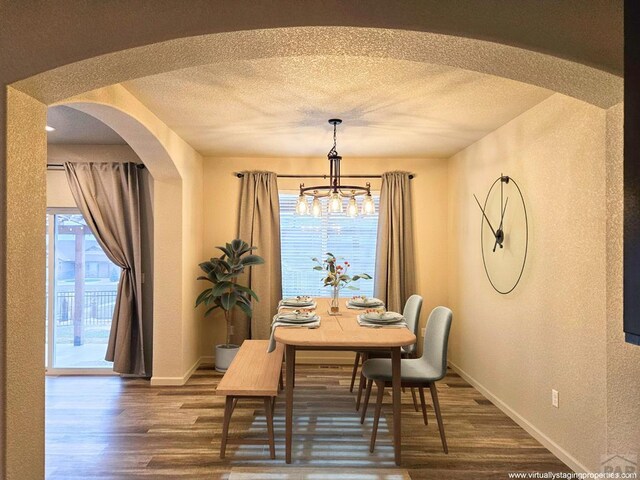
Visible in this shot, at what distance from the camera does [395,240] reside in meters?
4.89

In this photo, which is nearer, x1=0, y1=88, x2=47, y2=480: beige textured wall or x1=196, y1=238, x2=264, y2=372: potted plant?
x1=0, y1=88, x2=47, y2=480: beige textured wall

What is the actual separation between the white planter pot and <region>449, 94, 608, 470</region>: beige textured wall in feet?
8.37

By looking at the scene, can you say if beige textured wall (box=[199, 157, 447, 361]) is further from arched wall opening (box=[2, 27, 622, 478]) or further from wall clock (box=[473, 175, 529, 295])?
arched wall opening (box=[2, 27, 622, 478])

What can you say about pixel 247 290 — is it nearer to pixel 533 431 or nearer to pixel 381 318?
pixel 381 318

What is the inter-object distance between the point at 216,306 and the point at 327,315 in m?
1.66

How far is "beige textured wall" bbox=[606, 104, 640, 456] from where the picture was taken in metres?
1.74

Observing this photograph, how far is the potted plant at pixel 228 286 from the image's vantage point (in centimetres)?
447

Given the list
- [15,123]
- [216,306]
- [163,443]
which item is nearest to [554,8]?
[15,123]

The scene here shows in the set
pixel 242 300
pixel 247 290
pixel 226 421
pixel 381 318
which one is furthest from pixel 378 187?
pixel 226 421

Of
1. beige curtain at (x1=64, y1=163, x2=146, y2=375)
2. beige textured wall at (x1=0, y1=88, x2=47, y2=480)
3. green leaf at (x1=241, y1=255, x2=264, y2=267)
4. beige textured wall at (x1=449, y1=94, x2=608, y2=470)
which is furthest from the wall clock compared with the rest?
beige curtain at (x1=64, y1=163, x2=146, y2=375)

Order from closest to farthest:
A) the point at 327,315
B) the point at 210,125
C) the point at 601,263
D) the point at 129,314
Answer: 1. the point at 601,263
2. the point at 327,315
3. the point at 210,125
4. the point at 129,314

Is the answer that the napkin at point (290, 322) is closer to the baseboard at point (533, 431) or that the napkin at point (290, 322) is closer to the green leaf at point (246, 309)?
the green leaf at point (246, 309)

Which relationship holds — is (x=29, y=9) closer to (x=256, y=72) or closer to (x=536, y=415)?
(x=256, y=72)

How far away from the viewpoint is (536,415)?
3035 mm
